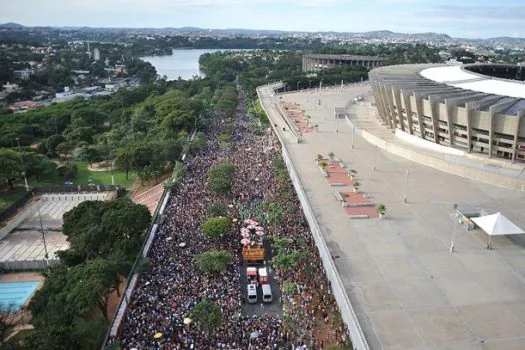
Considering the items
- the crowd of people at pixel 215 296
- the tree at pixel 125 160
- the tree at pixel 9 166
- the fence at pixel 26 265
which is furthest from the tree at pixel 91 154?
the fence at pixel 26 265

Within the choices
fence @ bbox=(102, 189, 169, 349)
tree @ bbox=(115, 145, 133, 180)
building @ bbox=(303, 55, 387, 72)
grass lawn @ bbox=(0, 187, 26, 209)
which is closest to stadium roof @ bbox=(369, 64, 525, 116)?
fence @ bbox=(102, 189, 169, 349)

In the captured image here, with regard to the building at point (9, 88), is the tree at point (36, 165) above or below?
below

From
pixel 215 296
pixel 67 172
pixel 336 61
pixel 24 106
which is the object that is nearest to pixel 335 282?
pixel 215 296

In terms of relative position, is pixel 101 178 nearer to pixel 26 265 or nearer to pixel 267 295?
pixel 26 265

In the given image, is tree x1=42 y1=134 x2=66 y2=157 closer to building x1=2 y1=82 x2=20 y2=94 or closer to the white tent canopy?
the white tent canopy

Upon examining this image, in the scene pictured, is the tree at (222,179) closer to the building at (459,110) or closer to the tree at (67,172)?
the tree at (67,172)
